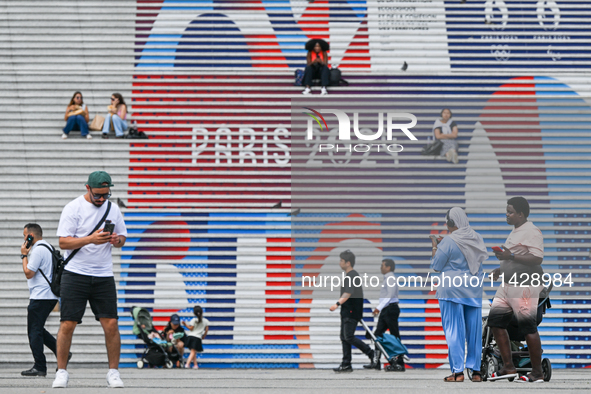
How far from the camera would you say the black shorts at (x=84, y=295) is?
6.08 metres

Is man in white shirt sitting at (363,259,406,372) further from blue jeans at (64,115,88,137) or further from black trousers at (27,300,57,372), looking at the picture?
blue jeans at (64,115,88,137)

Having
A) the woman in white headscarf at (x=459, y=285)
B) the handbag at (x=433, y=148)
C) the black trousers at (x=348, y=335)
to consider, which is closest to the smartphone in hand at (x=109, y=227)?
the woman in white headscarf at (x=459, y=285)

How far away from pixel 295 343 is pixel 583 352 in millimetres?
4685

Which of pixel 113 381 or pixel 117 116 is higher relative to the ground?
pixel 117 116

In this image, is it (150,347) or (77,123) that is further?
(77,123)

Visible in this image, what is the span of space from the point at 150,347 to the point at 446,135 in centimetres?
614

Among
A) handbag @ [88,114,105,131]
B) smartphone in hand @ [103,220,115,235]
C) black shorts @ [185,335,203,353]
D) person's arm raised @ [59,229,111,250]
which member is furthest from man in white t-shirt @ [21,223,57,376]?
handbag @ [88,114,105,131]

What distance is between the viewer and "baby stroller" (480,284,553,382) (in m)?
7.11

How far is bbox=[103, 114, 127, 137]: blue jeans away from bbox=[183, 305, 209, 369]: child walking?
355 cm

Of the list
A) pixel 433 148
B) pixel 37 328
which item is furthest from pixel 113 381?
pixel 433 148

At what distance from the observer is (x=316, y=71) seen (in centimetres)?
1253

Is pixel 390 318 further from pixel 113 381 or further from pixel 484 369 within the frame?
pixel 113 381

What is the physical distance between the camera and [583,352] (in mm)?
10945

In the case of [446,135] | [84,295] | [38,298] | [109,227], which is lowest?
[38,298]
